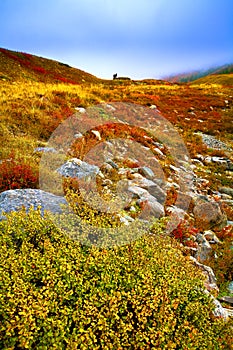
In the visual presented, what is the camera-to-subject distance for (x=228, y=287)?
22.5 feet

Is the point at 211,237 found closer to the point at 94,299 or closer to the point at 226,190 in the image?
the point at 226,190

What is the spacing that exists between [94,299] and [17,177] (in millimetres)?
4464

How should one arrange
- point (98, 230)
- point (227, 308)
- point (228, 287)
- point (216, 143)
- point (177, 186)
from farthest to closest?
point (216, 143) → point (177, 186) → point (228, 287) → point (227, 308) → point (98, 230)

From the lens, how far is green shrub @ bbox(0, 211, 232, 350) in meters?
3.15

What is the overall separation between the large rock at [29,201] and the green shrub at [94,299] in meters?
0.93

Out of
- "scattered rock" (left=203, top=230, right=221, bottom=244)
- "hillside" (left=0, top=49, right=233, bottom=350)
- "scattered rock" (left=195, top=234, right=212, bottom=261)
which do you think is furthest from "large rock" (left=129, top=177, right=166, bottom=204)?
"scattered rock" (left=195, top=234, right=212, bottom=261)

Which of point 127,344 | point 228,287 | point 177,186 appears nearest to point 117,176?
point 177,186

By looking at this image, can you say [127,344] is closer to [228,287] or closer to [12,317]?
[12,317]

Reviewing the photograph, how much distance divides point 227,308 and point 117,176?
16.5 ft

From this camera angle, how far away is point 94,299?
11.8 feet

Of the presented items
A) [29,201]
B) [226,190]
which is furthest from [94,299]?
[226,190]

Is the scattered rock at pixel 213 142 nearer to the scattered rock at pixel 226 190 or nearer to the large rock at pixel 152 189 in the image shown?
the scattered rock at pixel 226 190

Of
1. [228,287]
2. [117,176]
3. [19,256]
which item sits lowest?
[228,287]

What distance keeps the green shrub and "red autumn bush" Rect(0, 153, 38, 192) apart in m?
2.47
